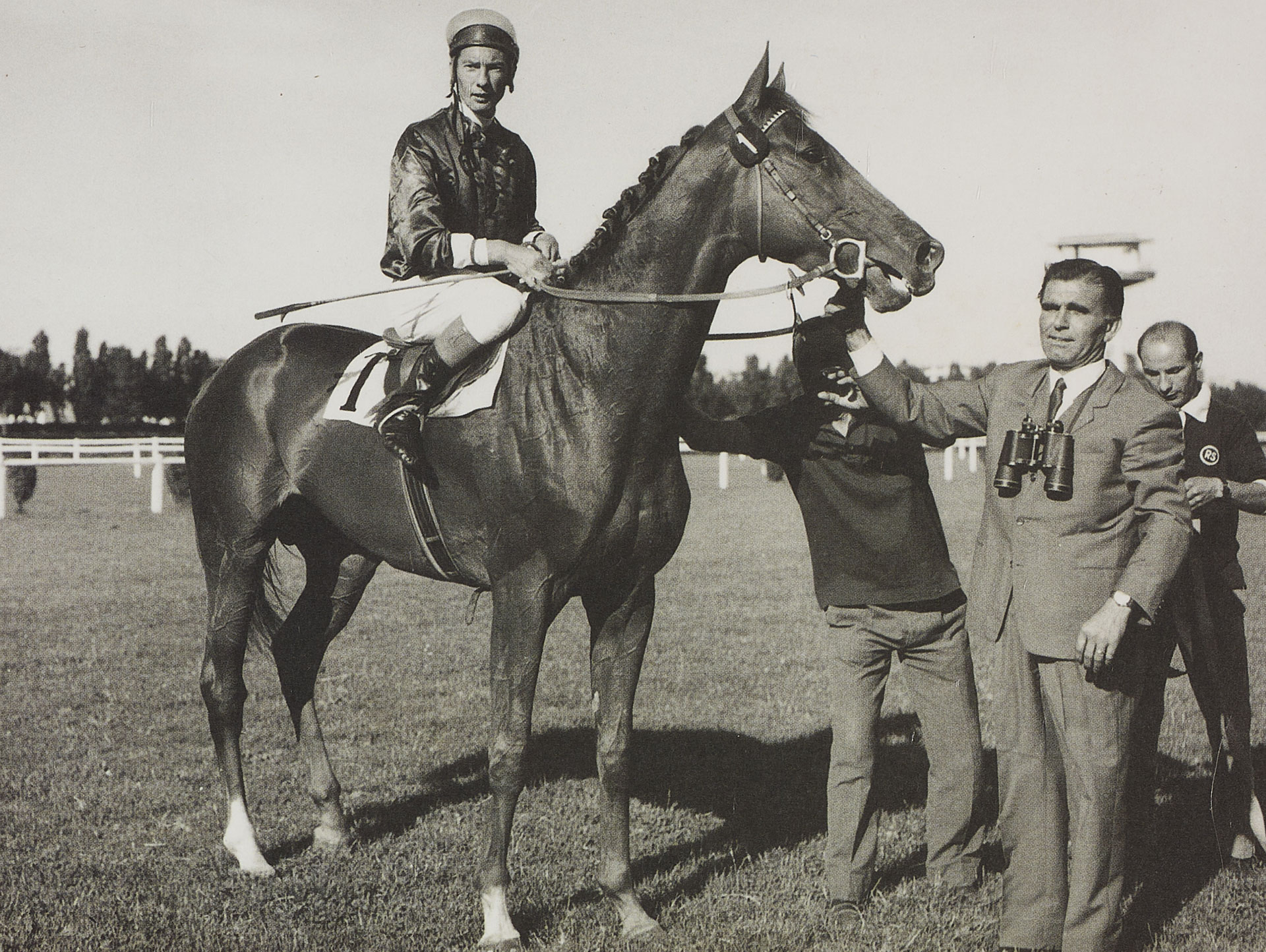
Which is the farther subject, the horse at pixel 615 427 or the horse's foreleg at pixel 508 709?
the horse's foreleg at pixel 508 709

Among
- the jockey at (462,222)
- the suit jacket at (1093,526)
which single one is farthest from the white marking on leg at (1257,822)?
the jockey at (462,222)

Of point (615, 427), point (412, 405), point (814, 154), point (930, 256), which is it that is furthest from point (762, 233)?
point (412, 405)

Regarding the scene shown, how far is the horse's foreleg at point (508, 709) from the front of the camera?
12.9ft

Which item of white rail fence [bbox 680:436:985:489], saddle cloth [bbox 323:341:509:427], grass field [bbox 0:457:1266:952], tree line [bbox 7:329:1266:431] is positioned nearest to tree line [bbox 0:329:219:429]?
tree line [bbox 7:329:1266:431]

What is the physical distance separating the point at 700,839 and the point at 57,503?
22.0m

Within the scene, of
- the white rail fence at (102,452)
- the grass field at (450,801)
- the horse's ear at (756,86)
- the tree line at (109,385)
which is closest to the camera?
the horse's ear at (756,86)

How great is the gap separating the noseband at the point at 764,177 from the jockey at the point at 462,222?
843 millimetres

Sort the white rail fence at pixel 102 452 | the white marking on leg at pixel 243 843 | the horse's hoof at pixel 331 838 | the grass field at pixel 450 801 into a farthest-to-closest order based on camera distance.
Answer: the white rail fence at pixel 102 452
the horse's hoof at pixel 331 838
the white marking on leg at pixel 243 843
the grass field at pixel 450 801

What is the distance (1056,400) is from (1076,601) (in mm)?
701

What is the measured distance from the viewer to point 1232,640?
482cm

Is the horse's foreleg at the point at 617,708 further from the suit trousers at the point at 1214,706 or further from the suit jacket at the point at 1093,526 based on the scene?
the suit trousers at the point at 1214,706

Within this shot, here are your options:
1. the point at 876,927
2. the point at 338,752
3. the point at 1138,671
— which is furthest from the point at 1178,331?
the point at 338,752

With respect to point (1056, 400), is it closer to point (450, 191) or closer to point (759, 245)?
point (759, 245)

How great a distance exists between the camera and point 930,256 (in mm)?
3449
